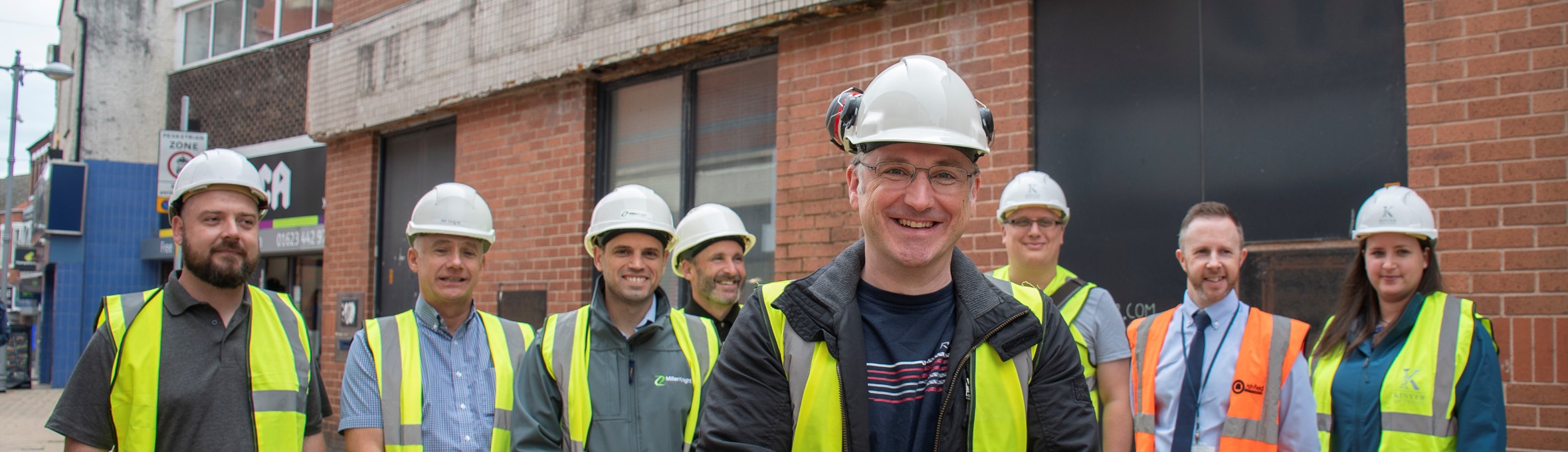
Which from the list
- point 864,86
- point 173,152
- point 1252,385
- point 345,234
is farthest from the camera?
point 345,234

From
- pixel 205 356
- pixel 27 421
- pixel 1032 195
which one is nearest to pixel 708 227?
pixel 1032 195

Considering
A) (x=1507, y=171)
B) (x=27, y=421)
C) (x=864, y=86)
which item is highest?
(x=864, y=86)

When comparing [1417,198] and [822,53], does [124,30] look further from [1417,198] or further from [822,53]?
[1417,198]

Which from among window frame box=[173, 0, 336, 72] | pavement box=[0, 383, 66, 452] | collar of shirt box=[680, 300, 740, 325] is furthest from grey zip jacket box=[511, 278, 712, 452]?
window frame box=[173, 0, 336, 72]

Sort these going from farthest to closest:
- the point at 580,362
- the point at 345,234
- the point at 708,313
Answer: the point at 345,234, the point at 708,313, the point at 580,362

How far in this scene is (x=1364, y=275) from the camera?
4285 millimetres

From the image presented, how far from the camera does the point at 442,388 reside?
3.74 metres

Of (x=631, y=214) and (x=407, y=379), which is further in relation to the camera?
(x=631, y=214)

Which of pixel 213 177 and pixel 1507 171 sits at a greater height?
pixel 1507 171

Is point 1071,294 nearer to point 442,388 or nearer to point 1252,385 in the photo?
point 1252,385

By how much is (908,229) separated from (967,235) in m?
3.82

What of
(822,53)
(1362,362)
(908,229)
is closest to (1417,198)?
(1362,362)

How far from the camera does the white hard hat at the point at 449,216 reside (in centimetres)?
396

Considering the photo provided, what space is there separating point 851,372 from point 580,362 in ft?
5.74
